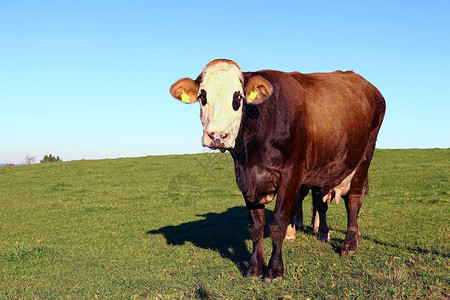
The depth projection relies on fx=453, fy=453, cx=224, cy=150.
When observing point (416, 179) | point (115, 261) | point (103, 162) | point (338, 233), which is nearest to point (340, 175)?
point (338, 233)

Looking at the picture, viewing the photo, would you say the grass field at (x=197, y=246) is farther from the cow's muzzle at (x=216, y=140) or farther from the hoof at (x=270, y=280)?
the cow's muzzle at (x=216, y=140)

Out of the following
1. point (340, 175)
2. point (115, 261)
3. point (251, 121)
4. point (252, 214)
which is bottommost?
point (115, 261)

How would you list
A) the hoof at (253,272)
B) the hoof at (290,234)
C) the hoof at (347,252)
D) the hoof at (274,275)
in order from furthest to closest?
the hoof at (290,234) < the hoof at (347,252) < the hoof at (253,272) < the hoof at (274,275)

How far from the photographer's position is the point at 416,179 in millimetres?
20375

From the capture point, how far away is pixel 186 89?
19.5 ft

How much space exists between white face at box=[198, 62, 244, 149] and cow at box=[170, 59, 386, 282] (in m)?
0.01

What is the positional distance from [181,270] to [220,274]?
0.78 metres

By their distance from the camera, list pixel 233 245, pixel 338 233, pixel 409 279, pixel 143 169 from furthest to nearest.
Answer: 1. pixel 143 169
2. pixel 338 233
3. pixel 233 245
4. pixel 409 279

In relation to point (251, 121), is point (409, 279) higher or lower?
lower

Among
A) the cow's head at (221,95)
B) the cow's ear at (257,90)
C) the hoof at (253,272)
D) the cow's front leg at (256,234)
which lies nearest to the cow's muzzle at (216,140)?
the cow's head at (221,95)

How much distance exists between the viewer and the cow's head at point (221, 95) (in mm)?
5293

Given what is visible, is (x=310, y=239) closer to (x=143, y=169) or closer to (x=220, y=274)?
(x=220, y=274)

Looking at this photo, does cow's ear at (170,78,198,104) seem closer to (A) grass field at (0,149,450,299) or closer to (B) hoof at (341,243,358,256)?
(A) grass field at (0,149,450,299)

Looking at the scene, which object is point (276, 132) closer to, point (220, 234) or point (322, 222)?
point (322, 222)
